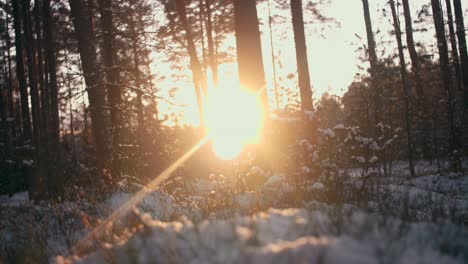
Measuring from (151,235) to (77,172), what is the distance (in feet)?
39.3

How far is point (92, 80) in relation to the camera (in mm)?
11047

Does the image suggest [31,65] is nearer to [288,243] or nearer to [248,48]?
[248,48]

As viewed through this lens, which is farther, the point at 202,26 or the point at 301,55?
the point at 202,26

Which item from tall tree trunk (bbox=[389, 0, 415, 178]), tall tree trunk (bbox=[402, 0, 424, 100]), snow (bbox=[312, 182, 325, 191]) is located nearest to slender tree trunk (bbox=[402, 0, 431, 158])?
tall tree trunk (bbox=[402, 0, 424, 100])

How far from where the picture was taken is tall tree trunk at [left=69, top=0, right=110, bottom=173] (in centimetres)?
1107

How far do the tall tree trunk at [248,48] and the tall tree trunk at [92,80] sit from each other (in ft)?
14.8

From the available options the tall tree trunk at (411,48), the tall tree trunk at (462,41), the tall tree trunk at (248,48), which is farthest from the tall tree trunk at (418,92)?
the tall tree trunk at (248,48)

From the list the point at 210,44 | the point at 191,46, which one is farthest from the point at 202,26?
the point at 191,46

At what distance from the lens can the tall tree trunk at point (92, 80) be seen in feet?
36.3

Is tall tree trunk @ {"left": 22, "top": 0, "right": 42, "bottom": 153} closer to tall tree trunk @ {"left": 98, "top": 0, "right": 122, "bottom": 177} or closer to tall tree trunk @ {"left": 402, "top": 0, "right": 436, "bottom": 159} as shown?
tall tree trunk @ {"left": 98, "top": 0, "right": 122, "bottom": 177}

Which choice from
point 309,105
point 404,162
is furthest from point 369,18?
point 309,105

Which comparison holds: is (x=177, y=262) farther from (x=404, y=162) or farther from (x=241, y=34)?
(x=404, y=162)

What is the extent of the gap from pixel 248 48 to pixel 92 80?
4.95m

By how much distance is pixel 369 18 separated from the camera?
22.0 m
